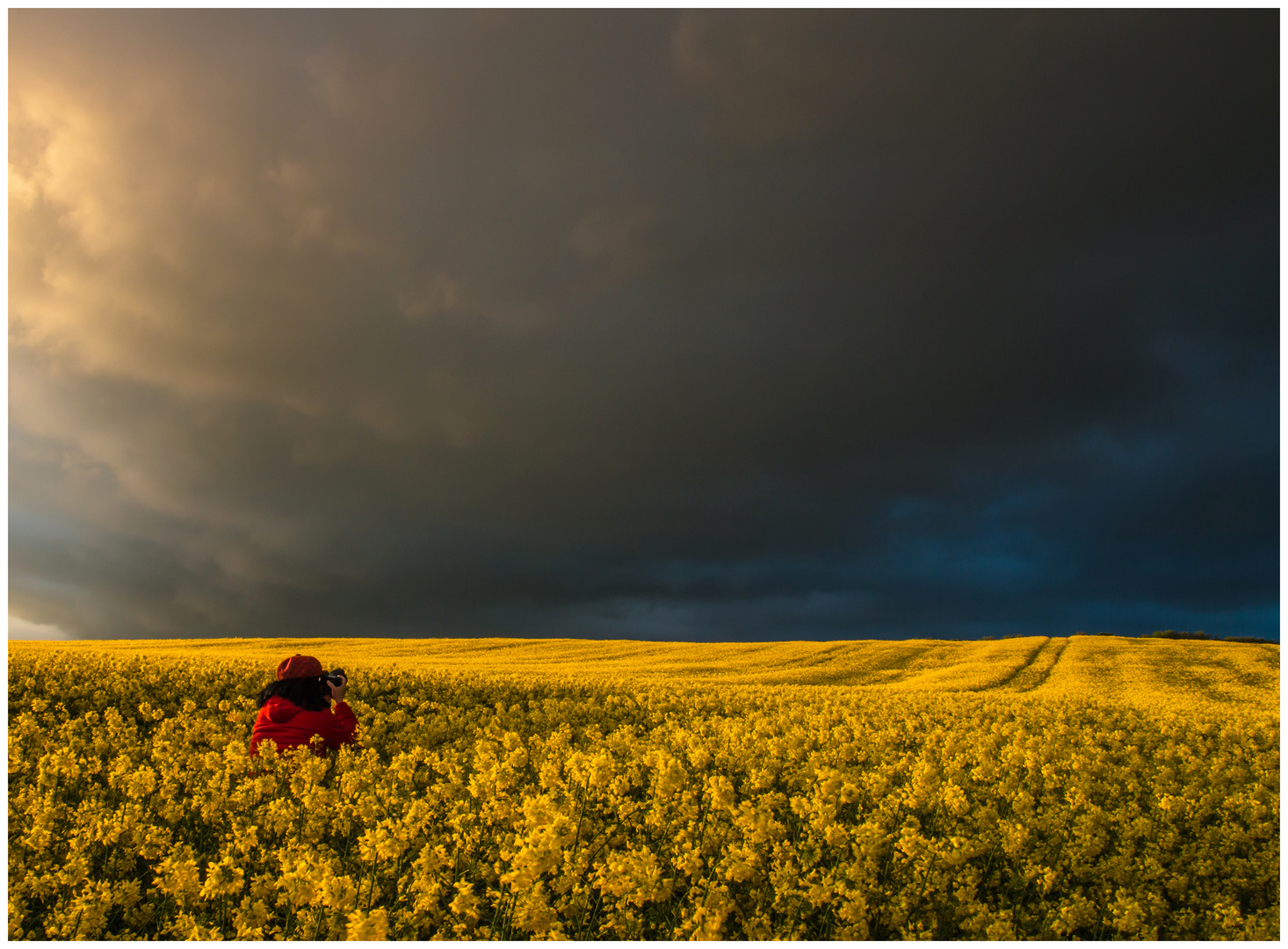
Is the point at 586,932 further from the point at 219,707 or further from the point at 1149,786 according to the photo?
the point at 219,707

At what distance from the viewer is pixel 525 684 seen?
616 inches

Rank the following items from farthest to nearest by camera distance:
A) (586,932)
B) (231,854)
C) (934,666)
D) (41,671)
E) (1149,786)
→ (934,666) < (41,671) < (1149,786) < (231,854) < (586,932)

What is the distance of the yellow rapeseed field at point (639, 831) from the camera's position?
4.66m

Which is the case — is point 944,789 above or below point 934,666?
above

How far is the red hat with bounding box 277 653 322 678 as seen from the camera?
912cm

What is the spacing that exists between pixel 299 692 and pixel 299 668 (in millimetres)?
374

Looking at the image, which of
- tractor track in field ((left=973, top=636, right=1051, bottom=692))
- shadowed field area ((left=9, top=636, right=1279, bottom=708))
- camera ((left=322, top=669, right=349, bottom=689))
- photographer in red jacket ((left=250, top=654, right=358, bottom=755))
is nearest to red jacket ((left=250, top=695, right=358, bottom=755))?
photographer in red jacket ((left=250, top=654, right=358, bottom=755))

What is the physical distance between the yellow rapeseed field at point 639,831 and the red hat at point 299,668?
4.47 ft

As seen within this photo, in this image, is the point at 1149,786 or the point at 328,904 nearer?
the point at 328,904

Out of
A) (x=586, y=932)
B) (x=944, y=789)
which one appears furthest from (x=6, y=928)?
(x=944, y=789)

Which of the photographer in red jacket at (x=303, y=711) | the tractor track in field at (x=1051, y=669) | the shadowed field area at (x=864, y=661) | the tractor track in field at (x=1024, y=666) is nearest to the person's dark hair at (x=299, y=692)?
the photographer in red jacket at (x=303, y=711)

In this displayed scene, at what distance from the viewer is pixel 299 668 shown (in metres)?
9.20

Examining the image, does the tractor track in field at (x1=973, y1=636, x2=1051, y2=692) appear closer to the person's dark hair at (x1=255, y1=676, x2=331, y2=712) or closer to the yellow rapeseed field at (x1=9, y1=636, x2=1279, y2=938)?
the yellow rapeseed field at (x1=9, y1=636, x2=1279, y2=938)

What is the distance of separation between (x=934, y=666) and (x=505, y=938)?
32563 millimetres
